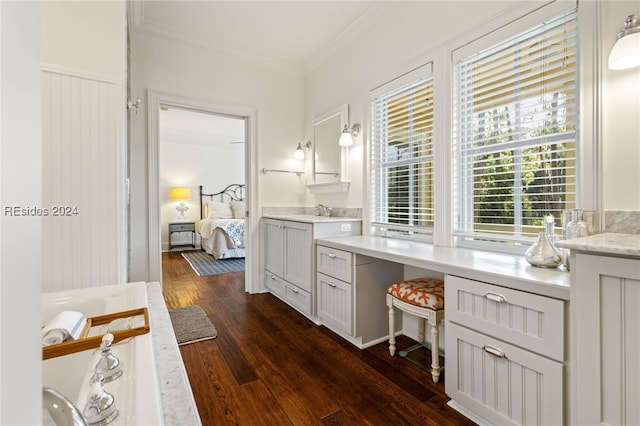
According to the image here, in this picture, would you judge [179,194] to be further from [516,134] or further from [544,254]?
[544,254]

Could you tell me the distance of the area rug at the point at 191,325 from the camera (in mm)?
2254

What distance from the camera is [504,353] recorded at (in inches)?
49.7

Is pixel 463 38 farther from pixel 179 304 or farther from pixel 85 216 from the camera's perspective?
pixel 179 304

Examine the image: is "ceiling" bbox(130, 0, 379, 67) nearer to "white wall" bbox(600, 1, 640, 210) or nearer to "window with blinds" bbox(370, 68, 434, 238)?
"window with blinds" bbox(370, 68, 434, 238)

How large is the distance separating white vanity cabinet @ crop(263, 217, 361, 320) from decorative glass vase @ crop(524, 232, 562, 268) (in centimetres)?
152

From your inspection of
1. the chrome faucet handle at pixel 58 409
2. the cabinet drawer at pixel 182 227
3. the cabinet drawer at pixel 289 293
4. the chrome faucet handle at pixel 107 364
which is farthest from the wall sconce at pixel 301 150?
the cabinet drawer at pixel 182 227

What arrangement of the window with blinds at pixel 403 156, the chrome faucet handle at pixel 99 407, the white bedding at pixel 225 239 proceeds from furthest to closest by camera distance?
1. the white bedding at pixel 225 239
2. the window with blinds at pixel 403 156
3. the chrome faucet handle at pixel 99 407

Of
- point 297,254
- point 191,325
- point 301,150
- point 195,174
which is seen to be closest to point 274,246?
point 297,254

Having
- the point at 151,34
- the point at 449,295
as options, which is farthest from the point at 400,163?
the point at 151,34

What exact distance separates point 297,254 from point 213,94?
1.99 m

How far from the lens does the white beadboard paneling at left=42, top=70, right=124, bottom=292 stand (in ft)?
5.09

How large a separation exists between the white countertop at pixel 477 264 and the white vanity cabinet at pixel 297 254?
0.35 meters

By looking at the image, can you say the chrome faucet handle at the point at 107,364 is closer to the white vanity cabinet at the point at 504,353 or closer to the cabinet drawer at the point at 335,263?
the white vanity cabinet at the point at 504,353

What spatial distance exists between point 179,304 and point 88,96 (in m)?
2.08
